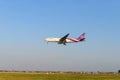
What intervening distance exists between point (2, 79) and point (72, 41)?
171ft

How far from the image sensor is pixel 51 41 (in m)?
144

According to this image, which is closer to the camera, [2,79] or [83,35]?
[2,79]

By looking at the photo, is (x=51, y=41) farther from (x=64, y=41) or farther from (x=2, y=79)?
(x=2, y=79)

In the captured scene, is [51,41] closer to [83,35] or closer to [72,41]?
[72,41]

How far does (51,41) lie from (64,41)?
8571mm

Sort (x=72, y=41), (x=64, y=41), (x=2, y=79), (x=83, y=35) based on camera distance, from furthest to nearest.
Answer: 1. (x=83, y=35)
2. (x=72, y=41)
3. (x=64, y=41)
4. (x=2, y=79)

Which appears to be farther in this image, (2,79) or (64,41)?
(64,41)

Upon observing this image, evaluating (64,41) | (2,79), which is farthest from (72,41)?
(2,79)

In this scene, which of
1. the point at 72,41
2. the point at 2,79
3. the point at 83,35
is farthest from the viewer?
the point at 83,35

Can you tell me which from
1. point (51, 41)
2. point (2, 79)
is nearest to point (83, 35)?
point (51, 41)

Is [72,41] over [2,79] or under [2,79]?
over

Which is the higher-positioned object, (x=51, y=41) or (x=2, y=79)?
(x=51, y=41)

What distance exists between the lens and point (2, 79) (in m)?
106

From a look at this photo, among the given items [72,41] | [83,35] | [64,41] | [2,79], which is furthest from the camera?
[83,35]
